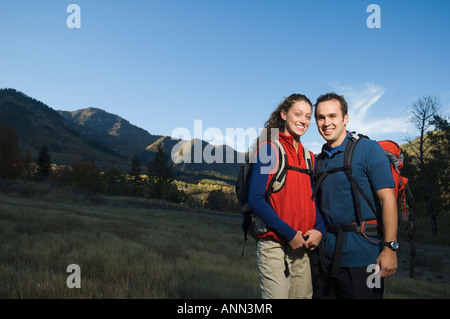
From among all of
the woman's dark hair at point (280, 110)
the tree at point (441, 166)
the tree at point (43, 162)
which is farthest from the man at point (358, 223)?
the tree at point (43, 162)

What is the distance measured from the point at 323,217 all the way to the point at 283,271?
62 cm

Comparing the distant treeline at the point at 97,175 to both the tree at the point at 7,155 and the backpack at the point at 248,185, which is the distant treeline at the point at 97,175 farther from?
the backpack at the point at 248,185

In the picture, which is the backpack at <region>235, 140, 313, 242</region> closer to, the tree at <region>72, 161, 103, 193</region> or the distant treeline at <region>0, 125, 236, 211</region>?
the distant treeline at <region>0, 125, 236, 211</region>

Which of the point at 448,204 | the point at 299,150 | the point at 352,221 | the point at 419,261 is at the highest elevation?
the point at 299,150

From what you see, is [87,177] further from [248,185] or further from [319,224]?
[319,224]

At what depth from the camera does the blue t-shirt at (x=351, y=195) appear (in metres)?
2.28

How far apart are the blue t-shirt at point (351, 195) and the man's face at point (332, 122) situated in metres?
0.12

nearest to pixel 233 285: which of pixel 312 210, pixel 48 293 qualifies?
pixel 48 293

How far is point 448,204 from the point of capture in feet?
71.4

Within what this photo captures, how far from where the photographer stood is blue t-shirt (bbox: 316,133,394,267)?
2279 mm

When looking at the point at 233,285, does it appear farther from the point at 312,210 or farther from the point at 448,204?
the point at 448,204

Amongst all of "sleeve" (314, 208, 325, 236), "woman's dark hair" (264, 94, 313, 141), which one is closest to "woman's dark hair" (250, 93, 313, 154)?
"woman's dark hair" (264, 94, 313, 141)

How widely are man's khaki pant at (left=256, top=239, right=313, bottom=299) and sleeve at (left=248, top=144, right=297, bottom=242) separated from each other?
180mm
